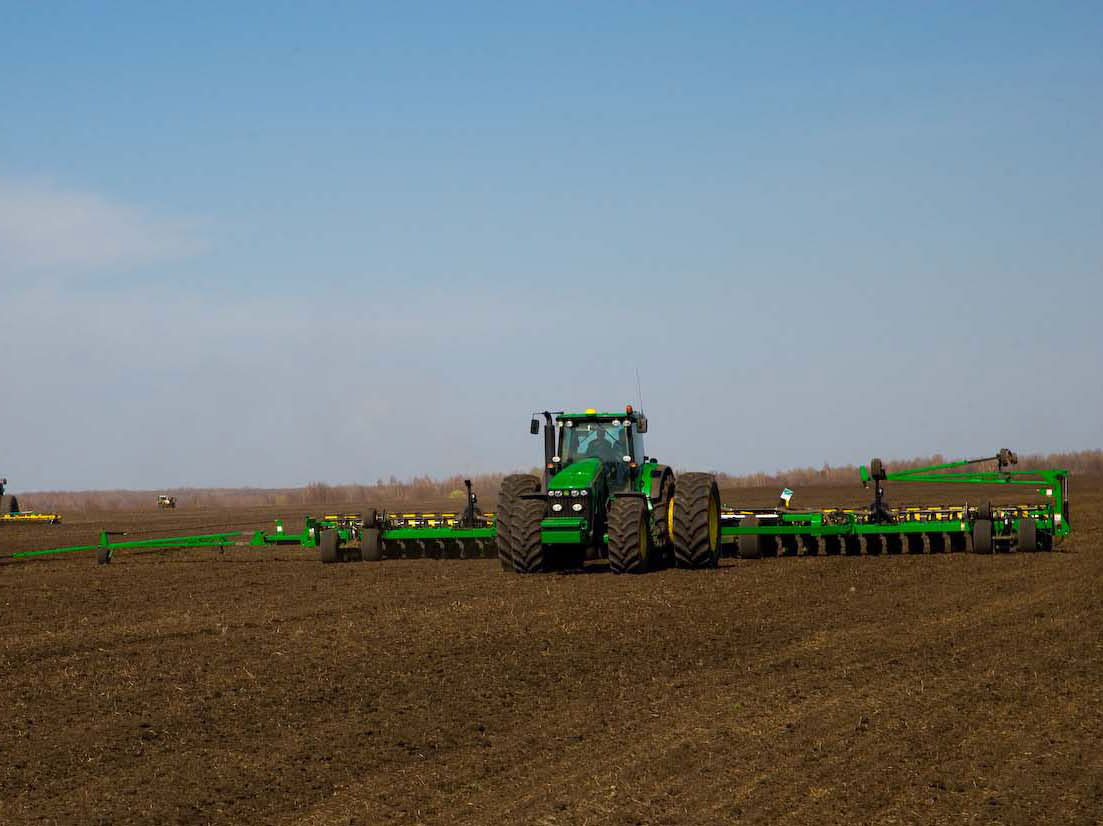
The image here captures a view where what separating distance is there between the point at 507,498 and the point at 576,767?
10.3 metres

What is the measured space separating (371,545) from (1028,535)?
9.65 metres

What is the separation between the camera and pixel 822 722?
802 cm

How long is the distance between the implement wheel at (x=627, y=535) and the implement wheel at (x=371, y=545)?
5.03m

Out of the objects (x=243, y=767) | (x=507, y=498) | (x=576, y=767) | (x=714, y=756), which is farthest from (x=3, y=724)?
(x=507, y=498)

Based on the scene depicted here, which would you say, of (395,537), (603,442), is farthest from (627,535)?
(395,537)

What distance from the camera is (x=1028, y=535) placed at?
61.8 feet

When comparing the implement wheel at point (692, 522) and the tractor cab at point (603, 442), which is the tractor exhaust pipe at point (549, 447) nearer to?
the tractor cab at point (603, 442)

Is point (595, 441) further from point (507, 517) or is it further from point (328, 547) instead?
point (328, 547)

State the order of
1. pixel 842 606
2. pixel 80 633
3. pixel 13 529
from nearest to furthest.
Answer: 1. pixel 80 633
2. pixel 842 606
3. pixel 13 529

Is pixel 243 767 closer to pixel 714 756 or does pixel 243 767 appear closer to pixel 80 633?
pixel 714 756

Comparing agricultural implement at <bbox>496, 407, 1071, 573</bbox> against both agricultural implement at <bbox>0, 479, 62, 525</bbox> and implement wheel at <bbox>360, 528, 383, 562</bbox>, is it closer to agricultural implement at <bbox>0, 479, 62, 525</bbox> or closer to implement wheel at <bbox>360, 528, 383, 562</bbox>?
implement wheel at <bbox>360, 528, 383, 562</bbox>

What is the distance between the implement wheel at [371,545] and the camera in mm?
20406

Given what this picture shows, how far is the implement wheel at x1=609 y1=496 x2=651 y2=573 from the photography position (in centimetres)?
1647

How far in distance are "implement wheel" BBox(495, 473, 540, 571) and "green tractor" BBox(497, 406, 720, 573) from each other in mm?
13
